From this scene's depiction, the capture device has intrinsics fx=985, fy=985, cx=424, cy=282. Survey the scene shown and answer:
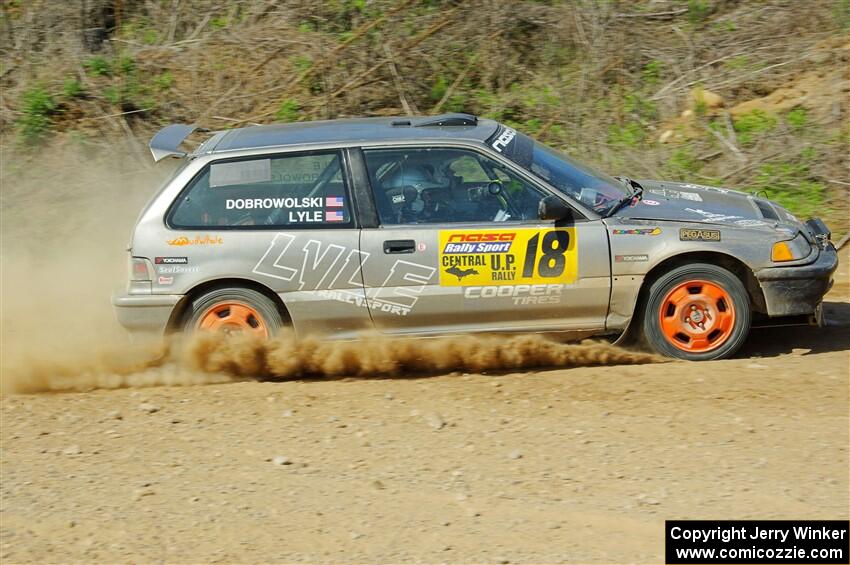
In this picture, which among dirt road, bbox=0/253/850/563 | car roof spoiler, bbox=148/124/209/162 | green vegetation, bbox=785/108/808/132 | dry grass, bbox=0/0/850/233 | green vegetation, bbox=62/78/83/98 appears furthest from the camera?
green vegetation, bbox=62/78/83/98

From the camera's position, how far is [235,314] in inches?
262

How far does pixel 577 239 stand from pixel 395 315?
1.29m

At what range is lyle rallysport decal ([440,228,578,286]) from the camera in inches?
249

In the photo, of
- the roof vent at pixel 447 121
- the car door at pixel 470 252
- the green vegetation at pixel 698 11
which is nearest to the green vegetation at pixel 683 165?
the green vegetation at pixel 698 11

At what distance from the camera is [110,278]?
9.35 metres

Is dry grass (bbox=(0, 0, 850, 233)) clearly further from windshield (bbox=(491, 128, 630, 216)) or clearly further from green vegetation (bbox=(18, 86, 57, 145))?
windshield (bbox=(491, 128, 630, 216))

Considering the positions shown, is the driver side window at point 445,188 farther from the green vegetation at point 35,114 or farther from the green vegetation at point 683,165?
the green vegetation at point 35,114

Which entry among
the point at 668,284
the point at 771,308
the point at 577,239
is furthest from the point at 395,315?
the point at 771,308

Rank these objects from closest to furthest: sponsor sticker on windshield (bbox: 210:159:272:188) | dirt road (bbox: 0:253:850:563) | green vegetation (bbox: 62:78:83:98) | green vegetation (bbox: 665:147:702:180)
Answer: dirt road (bbox: 0:253:850:563)
sponsor sticker on windshield (bbox: 210:159:272:188)
green vegetation (bbox: 665:147:702:180)
green vegetation (bbox: 62:78:83:98)

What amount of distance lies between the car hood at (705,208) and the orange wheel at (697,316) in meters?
0.45

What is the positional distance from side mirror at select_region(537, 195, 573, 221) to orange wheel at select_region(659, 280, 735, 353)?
881mm

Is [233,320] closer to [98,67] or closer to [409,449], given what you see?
[409,449]

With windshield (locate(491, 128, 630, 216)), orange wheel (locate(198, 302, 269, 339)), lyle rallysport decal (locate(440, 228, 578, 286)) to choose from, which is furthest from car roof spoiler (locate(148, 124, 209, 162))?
windshield (locate(491, 128, 630, 216))

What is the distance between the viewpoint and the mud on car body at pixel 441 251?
6324mm
